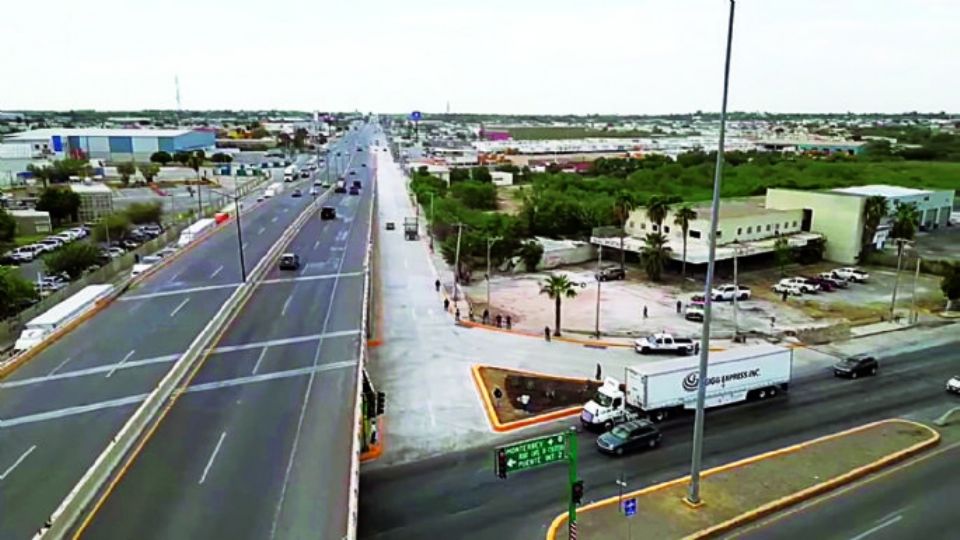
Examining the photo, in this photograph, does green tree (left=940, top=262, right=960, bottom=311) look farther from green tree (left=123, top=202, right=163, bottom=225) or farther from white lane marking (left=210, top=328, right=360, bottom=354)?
green tree (left=123, top=202, right=163, bottom=225)

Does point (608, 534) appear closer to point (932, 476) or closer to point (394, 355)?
point (932, 476)

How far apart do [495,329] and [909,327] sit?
86.3ft

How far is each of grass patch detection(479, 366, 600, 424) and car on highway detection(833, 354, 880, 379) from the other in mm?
12420

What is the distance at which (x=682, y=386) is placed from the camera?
31.1 meters

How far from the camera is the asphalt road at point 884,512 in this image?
2225 cm

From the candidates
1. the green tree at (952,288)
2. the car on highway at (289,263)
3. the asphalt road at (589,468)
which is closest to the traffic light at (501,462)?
the asphalt road at (589,468)

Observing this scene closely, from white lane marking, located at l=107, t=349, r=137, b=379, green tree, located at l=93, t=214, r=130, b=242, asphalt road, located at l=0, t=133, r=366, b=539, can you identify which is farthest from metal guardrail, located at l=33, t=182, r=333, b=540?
green tree, located at l=93, t=214, r=130, b=242

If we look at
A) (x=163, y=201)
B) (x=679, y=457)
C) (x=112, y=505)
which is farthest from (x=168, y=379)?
(x=163, y=201)

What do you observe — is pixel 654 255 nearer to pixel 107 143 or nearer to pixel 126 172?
pixel 126 172

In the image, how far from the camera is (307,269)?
173 ft

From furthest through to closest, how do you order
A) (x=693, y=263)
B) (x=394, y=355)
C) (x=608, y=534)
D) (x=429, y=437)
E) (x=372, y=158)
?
(x=372, y=158)
(x=693, y=263)
(x=394, y=355)
(x=429, y=437)
(x=608, y=534)

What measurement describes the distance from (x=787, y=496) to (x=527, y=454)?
34.0ft

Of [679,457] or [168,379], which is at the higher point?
[168,379]

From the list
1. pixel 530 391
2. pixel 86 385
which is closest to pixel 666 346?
pixel 530 391
